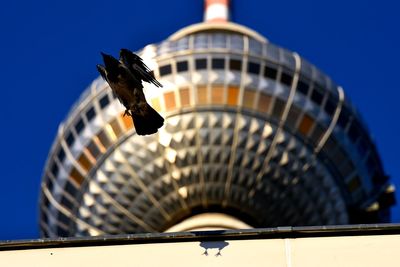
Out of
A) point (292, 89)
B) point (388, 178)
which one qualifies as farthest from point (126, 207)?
point (388, 178)

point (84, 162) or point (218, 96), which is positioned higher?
point (218, 96)

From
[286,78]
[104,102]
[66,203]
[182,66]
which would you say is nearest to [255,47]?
[286,78]

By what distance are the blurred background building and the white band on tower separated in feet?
14.7

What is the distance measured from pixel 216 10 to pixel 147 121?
2487 cm

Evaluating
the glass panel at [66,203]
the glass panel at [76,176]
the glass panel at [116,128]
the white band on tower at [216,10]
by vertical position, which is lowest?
the glass panel at [66,203]

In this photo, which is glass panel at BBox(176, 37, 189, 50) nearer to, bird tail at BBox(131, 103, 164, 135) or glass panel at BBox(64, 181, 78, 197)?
glass panel at BBox(64, 181, 78, 197)

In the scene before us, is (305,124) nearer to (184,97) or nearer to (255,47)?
(255,47)

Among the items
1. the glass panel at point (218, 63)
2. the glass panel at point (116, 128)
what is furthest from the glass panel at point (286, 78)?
the glass panel at point (116, 128)

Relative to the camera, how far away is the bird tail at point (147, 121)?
13227 mm

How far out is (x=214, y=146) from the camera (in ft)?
103

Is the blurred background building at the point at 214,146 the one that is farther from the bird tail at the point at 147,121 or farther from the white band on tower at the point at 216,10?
the bird tail at the point at 147,121

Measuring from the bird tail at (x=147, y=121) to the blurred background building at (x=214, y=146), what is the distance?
1708cm

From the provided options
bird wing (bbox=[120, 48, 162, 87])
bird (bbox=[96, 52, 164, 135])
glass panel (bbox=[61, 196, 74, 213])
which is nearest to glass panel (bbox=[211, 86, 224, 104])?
glass panel (bbox=[61, 196, 74, 213])

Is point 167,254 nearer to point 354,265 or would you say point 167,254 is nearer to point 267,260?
point 267,260
